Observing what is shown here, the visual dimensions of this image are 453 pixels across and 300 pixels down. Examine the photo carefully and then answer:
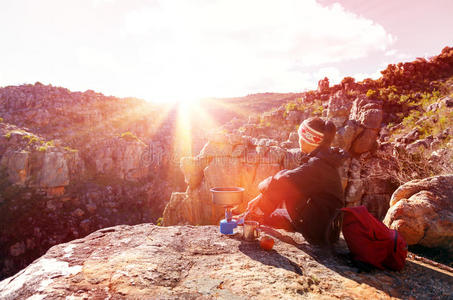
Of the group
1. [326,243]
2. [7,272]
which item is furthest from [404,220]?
[7,272]

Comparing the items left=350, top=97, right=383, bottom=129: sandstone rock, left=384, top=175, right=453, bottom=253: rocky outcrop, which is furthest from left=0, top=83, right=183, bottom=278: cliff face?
left=384, top=175, right=453, bottom=253: rocky outcrop

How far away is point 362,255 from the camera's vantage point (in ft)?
9.64

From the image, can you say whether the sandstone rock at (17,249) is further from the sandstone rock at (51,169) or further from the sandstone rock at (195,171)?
the sandstone rock at (195,171)

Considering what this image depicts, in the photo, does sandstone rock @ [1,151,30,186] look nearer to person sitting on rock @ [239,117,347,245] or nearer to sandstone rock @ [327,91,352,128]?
sandstone rock @ [327,91,352,128]

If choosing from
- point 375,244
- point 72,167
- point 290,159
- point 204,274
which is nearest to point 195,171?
point 290,159

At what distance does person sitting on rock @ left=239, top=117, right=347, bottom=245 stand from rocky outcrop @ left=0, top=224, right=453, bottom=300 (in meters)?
0.39

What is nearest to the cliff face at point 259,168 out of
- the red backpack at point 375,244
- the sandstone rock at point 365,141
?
the sandstone rock at point 365,141

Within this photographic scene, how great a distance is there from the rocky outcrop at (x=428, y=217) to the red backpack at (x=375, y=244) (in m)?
1.61

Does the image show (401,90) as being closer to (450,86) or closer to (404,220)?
(450,86)

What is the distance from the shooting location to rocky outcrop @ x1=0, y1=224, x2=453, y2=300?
2.24 m

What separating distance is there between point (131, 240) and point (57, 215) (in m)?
39.2

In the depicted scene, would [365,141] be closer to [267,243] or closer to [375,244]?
[375,244]

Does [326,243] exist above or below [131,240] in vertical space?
above

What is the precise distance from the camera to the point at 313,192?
332 centimetres
